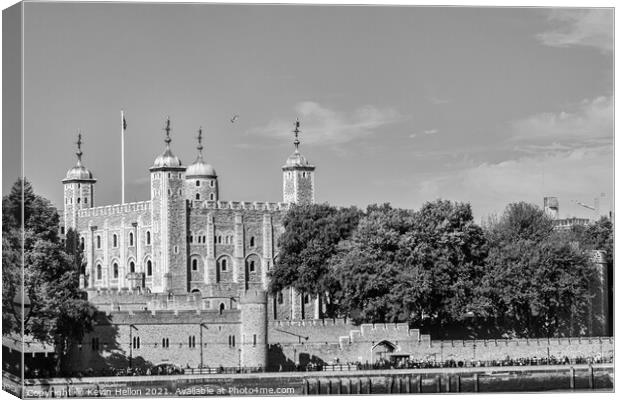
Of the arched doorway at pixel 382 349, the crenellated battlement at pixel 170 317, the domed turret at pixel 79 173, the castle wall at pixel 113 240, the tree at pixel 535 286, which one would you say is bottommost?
the arched doorway at pixel 382 349

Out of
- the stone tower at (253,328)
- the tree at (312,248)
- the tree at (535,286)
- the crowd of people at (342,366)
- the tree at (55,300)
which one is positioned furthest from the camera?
the tree at (312,248)

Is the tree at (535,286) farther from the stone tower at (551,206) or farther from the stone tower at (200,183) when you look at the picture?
the stone tower at (200,183)

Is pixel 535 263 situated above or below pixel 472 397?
above

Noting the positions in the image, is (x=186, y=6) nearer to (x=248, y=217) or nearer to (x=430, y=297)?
(x=430, y=297)

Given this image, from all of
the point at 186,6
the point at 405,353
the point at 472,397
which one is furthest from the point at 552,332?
the point at 186,6

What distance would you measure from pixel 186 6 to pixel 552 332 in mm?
30618

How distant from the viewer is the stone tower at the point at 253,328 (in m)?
68.3

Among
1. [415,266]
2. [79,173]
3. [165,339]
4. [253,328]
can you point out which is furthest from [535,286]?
[79,173]

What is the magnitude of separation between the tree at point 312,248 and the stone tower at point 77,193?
45.3 feet

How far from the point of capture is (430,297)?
76.6 meters

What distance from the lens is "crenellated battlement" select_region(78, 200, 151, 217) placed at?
315ft

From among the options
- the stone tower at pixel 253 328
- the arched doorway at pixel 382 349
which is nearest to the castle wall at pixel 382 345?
the arched doorway at pixel 382 349

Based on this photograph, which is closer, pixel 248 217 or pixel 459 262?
pixel 459 262

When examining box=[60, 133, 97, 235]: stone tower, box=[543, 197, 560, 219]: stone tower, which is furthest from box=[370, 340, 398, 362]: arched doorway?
box=[60, 133, 97, 235]: stone tower
